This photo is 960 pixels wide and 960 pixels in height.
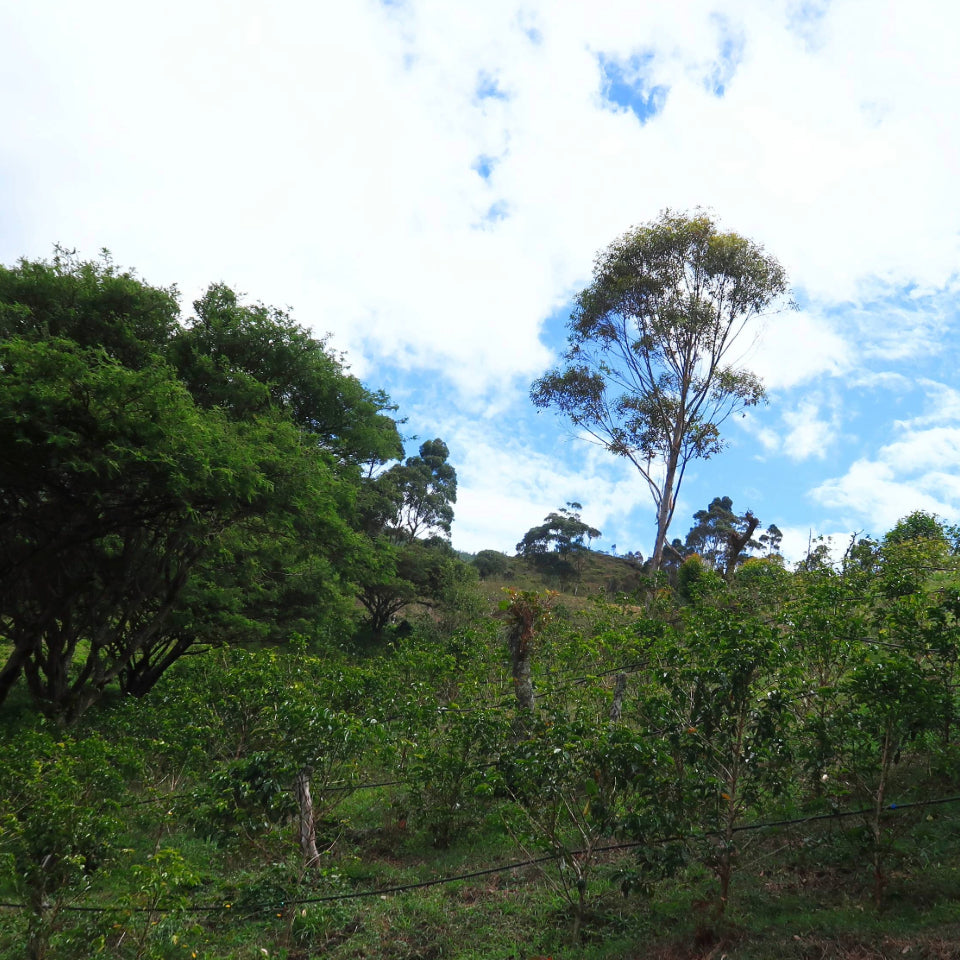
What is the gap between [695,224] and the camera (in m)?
14.8

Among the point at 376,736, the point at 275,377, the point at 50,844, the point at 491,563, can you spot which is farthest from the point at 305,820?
the point at 491,563

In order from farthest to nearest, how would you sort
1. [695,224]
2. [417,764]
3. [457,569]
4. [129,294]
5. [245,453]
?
[457,569]
[695,224]
[129,294]
[245,453]
[417,764]

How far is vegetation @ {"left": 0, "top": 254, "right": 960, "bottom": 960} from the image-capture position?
5.37m

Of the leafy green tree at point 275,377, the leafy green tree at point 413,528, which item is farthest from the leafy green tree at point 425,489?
the leafy green tree at point 275,377

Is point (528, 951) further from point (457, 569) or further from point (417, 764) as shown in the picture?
point (457, 569)

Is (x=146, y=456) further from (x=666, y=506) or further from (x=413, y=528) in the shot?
(x=413, y=528)

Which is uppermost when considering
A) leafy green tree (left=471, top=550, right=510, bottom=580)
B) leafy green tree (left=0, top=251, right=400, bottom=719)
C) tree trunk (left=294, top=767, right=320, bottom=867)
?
leafy green tree (left=471, top=550, right=510, bottom=580)

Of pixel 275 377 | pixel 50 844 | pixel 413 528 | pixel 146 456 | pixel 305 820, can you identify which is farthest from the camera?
pixel 413 528

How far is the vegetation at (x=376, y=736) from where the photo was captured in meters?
5.37

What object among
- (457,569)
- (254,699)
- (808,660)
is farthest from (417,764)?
(457,569)

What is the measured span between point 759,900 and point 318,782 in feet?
14.6

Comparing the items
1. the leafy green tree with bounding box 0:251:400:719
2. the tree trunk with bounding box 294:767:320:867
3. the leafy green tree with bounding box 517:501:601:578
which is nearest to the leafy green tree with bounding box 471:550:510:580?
the leafy green tree with bounding box 517:501:601:578

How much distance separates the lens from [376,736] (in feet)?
23.2

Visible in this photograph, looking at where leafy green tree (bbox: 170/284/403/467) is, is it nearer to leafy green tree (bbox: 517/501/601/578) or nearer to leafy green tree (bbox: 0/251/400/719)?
leafy green tree (bbox: 0/251/400/719)
